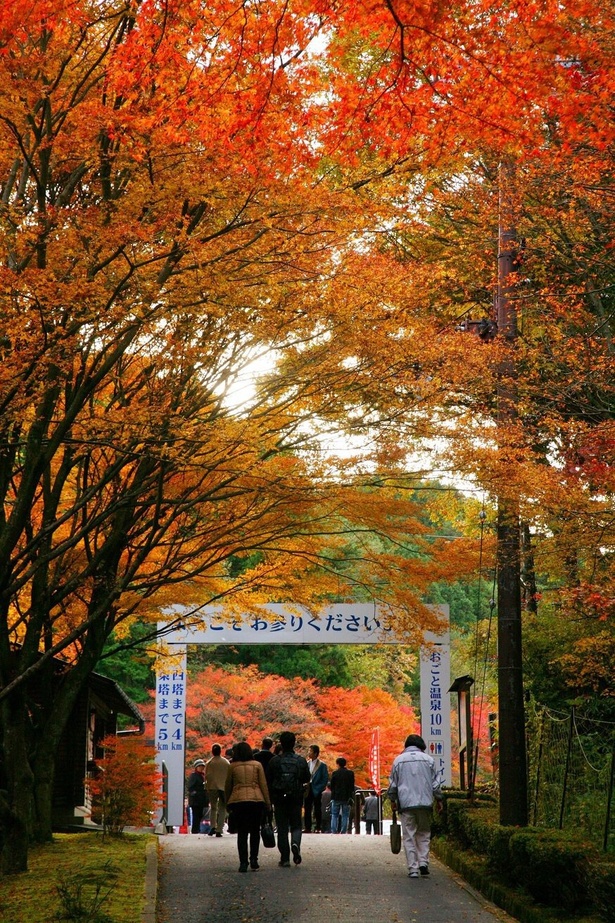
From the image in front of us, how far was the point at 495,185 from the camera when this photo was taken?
14.4m

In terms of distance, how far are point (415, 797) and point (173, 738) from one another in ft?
47.1

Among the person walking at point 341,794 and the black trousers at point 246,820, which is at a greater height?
the black trousers at point 246,820

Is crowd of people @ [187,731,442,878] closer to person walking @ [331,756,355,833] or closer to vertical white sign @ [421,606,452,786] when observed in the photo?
person walking @ [331,756,355,833]

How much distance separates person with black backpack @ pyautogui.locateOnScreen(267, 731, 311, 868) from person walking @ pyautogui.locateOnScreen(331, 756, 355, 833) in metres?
6.29

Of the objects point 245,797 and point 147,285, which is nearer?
point 147,285

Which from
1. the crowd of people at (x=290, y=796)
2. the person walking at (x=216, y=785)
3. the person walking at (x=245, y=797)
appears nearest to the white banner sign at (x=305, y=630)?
the person walking at (x=216, y=785)

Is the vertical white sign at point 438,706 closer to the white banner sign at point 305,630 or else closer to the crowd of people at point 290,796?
the white banner sign at point 305,630

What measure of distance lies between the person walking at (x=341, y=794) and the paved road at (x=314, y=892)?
17.9ft

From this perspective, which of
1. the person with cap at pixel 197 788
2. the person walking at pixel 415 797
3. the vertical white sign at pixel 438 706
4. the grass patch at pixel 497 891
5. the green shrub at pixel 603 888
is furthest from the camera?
the vertical white sign at pixel 438 706

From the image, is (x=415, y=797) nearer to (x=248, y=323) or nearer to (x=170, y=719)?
(x=248, y=323)

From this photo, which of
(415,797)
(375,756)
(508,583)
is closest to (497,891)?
(415,797)

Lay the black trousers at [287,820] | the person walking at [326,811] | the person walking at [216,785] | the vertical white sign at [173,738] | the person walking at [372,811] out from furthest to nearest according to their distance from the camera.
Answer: the vertical white sign at [173,738] → the person walking at [372,811] → the person walking at [326,811] → the person walking at [216,785] → the black trousers at [287,820]

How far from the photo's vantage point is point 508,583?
40.8 ft

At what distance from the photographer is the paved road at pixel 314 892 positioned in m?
9.13
